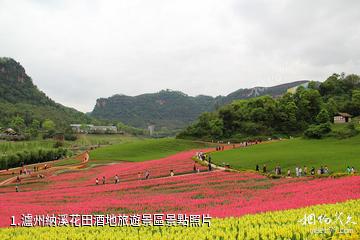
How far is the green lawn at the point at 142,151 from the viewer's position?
71.6 meters

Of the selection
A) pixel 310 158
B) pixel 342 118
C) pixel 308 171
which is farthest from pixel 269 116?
pixel 308 171

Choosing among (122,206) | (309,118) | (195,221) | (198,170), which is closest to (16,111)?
(309,118)

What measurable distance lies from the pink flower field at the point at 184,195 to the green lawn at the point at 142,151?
2247cm

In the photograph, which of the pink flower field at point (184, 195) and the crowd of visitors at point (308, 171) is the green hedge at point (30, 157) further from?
the crowd of visitors at point (308, 171)

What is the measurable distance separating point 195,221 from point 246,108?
91553mm

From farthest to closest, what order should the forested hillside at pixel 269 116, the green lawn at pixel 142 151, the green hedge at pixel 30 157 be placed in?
the forested hillside at pixel 269 116 → the green lawn at pixel 142 151 → the green hedge at pixel 30 157

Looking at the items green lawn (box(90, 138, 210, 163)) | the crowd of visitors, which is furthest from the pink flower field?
green lawn (box(90, 138, 210, 163))

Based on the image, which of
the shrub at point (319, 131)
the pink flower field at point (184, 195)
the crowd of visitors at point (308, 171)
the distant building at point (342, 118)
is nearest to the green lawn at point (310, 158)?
the crowd of visitors at point (308, 171)

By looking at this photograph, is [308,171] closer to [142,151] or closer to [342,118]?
[142,151]

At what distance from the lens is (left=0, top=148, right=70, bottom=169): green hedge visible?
67062mm

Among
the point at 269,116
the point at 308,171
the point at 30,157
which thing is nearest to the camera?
the point at 308,171

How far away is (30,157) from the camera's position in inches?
2899

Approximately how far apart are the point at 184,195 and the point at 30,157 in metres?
52.5

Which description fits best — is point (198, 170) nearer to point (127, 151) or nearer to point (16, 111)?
point (127, 151)
